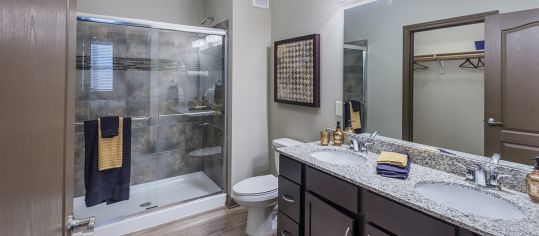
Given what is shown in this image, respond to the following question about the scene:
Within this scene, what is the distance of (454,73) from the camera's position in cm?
151

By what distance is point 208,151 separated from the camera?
330 cm

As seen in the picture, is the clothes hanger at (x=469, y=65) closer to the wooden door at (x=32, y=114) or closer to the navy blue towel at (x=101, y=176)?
the wooden door at (x=32, y=114)

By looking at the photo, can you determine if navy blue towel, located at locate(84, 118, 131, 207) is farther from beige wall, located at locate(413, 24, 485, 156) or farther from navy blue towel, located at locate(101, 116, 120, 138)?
beige wall, located at locate(413, 24, 485, 156)

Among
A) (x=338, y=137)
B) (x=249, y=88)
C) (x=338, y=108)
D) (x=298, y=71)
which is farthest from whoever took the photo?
(x=249, y=88)

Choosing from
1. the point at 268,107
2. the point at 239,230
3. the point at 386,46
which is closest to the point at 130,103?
the point at 268,107

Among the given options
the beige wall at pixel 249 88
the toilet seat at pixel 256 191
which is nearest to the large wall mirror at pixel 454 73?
the toilet seat at pixel 256 191

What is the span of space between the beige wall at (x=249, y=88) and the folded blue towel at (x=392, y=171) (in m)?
1.63

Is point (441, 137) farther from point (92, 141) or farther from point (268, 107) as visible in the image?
point (92, 141)

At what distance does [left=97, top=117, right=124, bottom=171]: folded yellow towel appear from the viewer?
2326 millimetres

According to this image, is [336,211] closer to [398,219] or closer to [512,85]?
[398,219]

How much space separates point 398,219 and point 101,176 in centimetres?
234

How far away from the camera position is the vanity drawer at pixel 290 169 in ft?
5.59

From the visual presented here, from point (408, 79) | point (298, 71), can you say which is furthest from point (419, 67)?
point (298, 71)

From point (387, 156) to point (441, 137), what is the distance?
35 cm
